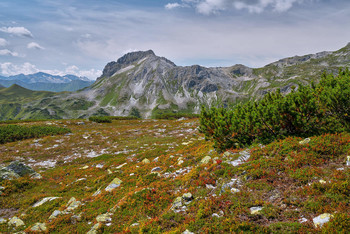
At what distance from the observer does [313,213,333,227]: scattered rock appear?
18.3ft

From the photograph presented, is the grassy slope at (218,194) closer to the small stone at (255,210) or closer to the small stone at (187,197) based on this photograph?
the small stone at (255,210)

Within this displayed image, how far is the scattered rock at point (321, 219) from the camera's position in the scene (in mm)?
5574

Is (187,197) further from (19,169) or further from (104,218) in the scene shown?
(19,169)

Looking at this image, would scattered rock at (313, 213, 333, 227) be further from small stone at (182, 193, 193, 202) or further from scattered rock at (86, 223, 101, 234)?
scattered rock at (86, 223, 101, 234)

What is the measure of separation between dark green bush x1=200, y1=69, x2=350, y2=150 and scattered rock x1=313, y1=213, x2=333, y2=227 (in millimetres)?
7747

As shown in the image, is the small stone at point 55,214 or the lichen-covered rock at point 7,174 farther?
the lichen-covered rock at point 7,174

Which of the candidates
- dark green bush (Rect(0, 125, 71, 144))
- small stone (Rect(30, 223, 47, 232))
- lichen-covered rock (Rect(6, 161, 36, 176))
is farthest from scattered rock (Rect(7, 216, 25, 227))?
dark green bush (Rect(0, 125, 71, 144))

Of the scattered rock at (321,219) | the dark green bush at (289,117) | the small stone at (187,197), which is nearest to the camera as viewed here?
the scattered rock at (321,219)

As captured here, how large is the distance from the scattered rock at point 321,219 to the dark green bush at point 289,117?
7.75 meters

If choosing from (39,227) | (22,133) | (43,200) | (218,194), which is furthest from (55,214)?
(22,133)

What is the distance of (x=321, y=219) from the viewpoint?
18.7ft

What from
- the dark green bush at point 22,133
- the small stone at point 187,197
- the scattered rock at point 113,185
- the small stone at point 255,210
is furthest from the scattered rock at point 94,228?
the dark green bush at point 22,133

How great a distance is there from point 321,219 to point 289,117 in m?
8.80

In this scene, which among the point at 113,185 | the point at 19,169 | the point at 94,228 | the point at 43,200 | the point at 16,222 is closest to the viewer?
the point at 94,228
